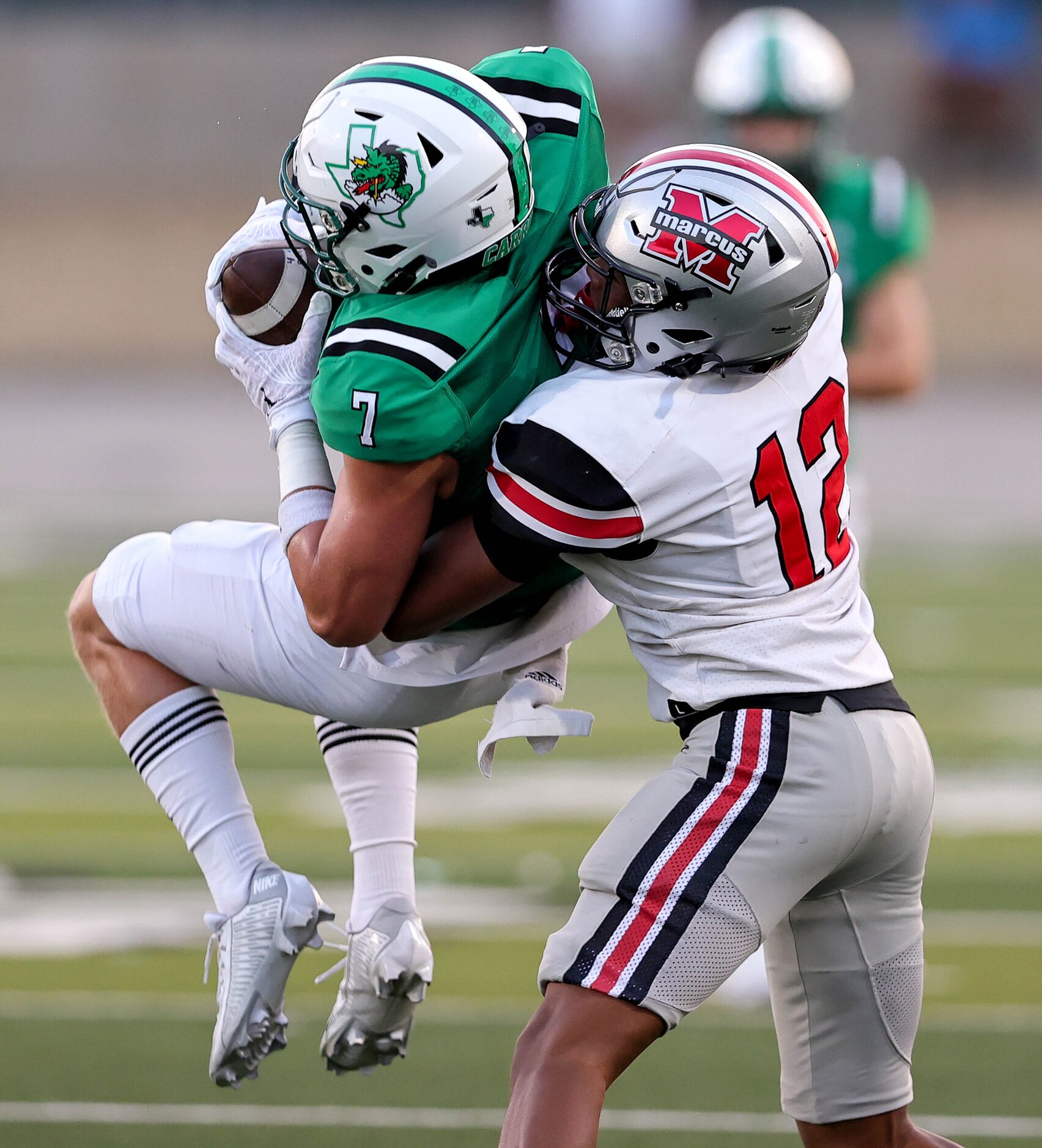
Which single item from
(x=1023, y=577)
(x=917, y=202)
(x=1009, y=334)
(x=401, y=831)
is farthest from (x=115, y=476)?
(x=401, y=831)

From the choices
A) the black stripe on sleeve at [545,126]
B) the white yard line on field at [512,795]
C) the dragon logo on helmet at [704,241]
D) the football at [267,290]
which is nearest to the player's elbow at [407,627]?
the football at [267,290]

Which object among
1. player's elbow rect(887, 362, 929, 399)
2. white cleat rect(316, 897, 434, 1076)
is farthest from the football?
player's elbow rect(887, 362, 929, 399)

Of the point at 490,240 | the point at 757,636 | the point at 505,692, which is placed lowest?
the point at 505,692

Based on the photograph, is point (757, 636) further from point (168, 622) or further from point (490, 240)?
point (168, 622)

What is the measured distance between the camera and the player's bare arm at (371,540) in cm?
260

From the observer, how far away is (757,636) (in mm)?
2627

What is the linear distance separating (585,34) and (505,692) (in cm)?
1566

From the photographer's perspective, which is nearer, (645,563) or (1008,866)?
(645,563)

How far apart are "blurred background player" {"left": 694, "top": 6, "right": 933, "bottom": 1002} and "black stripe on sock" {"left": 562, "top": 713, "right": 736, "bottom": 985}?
6.12ft

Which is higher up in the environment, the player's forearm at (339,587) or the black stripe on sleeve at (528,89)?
the black stripe on sleeve at (528,89)

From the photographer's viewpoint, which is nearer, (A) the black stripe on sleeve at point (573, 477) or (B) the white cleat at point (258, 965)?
(A) the black stripe on sleeve at point (573, 477)

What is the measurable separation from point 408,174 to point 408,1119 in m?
2.00

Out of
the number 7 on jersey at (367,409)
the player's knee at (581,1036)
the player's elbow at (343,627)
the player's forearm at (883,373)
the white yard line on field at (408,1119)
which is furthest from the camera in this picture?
the player's forearm at (883,373)

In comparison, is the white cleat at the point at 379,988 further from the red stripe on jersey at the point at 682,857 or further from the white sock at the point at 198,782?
the red stripe on jersey at the point at 682,857
